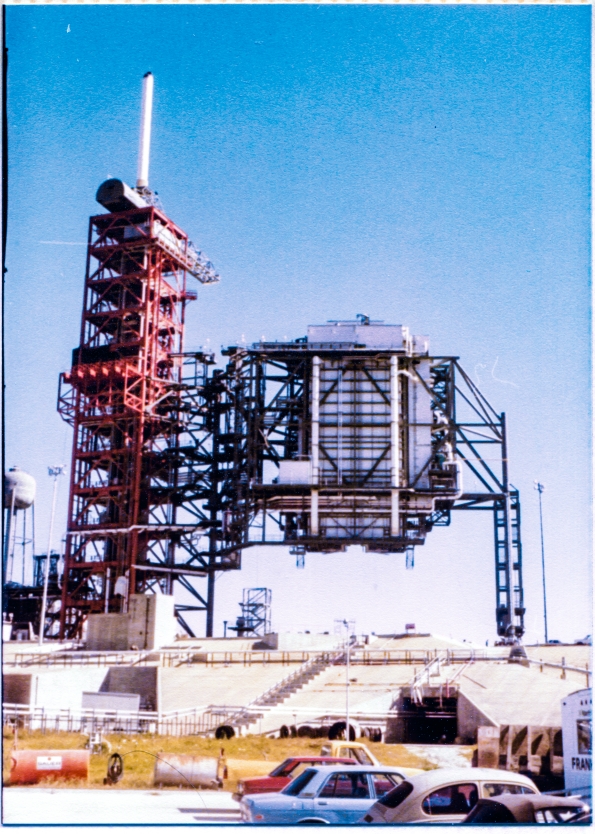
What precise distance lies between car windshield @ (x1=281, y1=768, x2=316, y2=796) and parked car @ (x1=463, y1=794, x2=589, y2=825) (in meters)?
3.87

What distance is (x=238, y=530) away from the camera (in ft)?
201

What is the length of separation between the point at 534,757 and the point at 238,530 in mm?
34417

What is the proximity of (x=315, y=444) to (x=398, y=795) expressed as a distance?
123ft

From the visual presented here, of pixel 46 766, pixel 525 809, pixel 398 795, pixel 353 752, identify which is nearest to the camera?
pixel 525 809

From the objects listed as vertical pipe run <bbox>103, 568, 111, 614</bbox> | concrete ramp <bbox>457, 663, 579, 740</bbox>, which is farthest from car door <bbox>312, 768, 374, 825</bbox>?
vertical pipe run <bbox>103, 568, 111, 614</bbox>

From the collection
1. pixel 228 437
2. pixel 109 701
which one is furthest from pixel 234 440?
pixel 109 701

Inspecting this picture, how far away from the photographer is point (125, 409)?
64.2 metres

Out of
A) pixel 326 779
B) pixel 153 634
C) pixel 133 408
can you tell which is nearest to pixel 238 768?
pixel 326 779

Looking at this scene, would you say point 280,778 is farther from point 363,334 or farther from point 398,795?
point 363,334

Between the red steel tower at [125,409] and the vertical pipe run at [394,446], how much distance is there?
52.8ft

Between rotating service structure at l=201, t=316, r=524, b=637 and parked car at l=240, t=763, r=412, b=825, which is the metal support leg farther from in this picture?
parked car at l=240, t=763, r=412, b=825

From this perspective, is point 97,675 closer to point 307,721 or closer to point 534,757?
point 307,721

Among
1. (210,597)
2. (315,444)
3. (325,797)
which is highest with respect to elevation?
(315,444)

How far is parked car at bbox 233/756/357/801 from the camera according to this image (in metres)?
22.9
